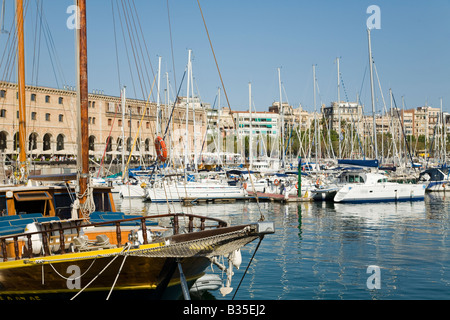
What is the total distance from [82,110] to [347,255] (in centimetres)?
1121

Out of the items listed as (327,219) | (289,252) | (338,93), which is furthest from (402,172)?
(289,252)

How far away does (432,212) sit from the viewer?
3519 cm

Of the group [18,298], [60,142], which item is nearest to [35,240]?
[18,298]

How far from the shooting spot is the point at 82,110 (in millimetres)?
15000

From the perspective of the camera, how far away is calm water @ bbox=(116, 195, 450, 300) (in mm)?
15242

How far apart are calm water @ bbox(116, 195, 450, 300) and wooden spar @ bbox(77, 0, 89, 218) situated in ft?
15.6

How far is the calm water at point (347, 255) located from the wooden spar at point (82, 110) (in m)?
4.76

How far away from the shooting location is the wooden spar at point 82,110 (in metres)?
14.4

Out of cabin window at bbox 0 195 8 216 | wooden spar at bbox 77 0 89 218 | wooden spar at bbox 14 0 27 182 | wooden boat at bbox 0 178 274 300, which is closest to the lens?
wooden boat at bbox 0 178 274 300

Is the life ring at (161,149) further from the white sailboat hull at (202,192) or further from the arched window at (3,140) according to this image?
the arched window at (3,140)

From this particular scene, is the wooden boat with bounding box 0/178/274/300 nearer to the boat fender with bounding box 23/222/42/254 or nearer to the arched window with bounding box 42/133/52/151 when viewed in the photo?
the boat fender with bounding box 23/222/42/254

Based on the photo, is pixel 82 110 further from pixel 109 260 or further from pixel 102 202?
pixel 109 260
